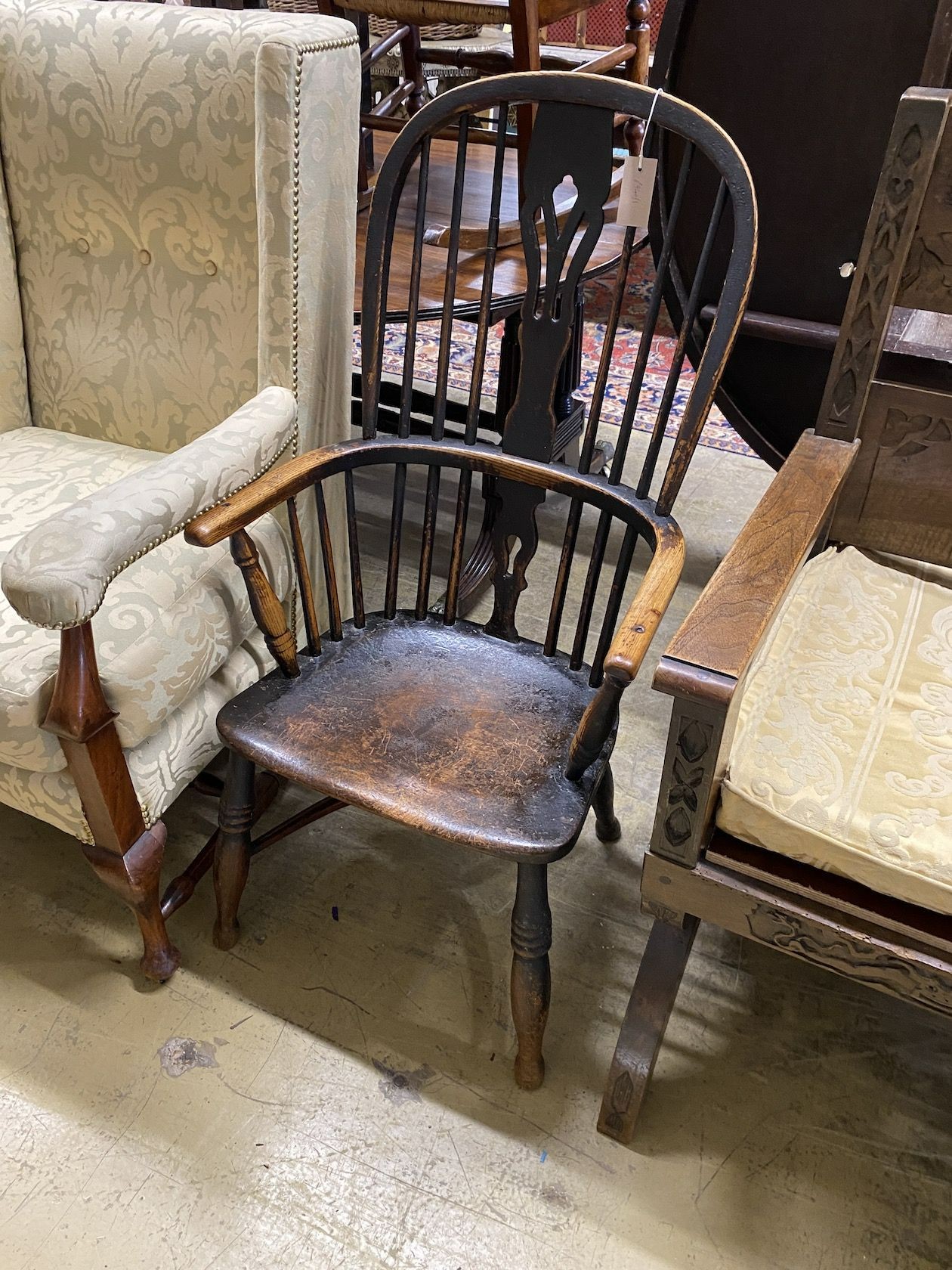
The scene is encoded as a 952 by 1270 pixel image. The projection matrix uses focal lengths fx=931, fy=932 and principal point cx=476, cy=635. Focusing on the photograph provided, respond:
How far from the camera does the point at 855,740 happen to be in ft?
3.24

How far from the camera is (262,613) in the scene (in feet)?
3.92

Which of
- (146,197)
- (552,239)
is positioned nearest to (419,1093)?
(552,239)

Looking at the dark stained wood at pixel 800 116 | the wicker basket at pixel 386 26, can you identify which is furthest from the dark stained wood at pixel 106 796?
the wicker basket at pixel 386 26

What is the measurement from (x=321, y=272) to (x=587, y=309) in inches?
111

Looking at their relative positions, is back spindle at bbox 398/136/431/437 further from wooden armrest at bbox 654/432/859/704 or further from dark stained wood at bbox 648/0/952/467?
dark stained wood at bbox 648/0/952/467

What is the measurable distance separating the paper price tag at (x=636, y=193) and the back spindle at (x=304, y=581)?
1.79 ft

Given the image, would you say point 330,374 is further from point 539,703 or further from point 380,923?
point 380,923

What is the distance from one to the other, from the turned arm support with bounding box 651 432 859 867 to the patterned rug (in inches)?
70.0

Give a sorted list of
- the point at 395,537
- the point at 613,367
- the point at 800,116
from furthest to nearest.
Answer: the point at 613,367 < the point at 800,116 < the point at 395,537

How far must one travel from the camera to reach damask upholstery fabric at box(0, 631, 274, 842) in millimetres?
1207

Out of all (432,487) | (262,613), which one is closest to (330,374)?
(432,487)

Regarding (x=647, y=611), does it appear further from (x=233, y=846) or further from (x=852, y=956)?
(x=233, y=846)

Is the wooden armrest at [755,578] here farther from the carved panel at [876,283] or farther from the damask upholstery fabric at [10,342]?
the damask upholstery fabric at [10,342]

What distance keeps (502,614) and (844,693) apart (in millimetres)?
508
